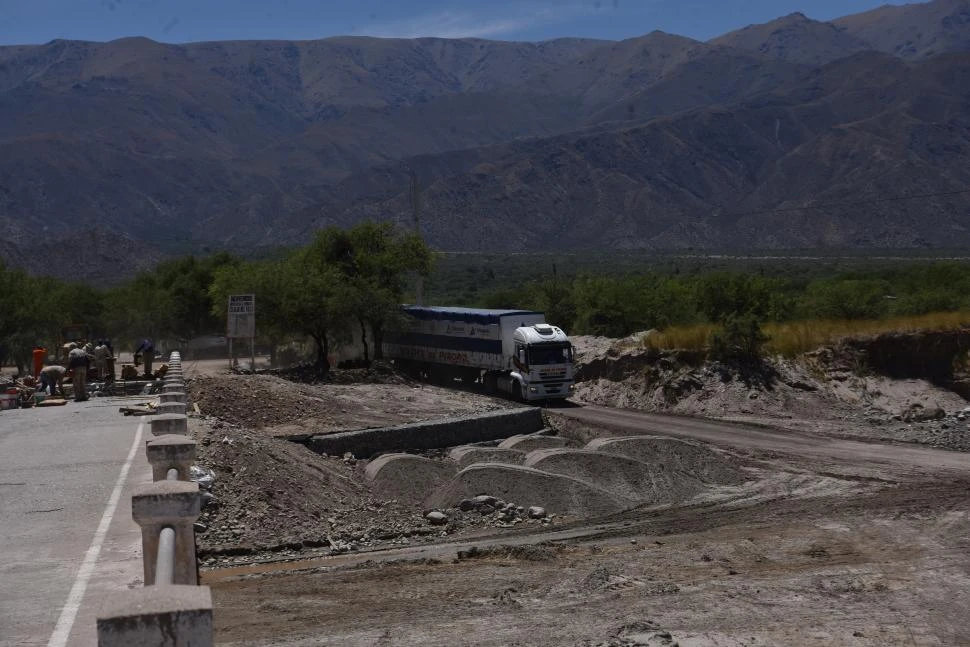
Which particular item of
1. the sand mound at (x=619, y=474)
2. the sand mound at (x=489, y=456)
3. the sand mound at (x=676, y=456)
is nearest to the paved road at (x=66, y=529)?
the sand mound at (x=489, y=456)

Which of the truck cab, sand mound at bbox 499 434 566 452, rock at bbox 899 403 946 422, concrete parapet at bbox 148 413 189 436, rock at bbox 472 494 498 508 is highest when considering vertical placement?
concrete parapet at bbox 148 413 189 436

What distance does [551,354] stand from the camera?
3906 cm

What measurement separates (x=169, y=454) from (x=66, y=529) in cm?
376

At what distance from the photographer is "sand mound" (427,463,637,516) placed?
815 inches

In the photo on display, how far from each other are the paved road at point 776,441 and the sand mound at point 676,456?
4.29 m

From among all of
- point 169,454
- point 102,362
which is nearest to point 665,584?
point 169,454

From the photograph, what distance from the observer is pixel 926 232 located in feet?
595

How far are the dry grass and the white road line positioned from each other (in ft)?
96.3

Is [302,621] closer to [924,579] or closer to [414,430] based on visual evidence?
[924,579]

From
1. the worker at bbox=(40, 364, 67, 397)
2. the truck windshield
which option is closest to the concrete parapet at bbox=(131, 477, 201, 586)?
the worker at bbox=(40, 364, 67, 397)

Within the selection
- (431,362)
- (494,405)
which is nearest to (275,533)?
(494,405)

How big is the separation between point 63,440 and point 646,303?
38.6 m

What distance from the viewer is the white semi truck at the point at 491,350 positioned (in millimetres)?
38906

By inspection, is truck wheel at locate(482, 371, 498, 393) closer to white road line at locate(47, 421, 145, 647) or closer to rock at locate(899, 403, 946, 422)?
rock at locate(899, 403, 946, 422)
